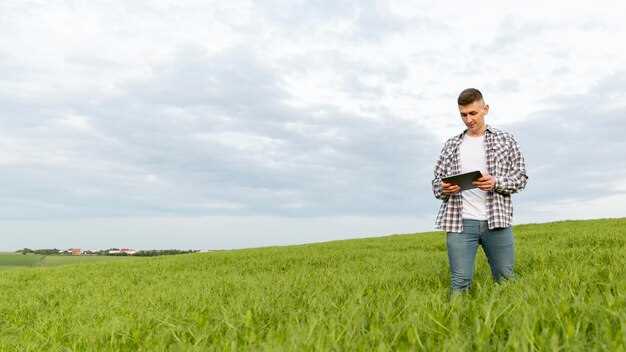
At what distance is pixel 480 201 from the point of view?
18.7 feet

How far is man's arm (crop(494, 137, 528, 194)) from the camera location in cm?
565

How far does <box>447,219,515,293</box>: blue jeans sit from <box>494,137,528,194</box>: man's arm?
17.6 inches

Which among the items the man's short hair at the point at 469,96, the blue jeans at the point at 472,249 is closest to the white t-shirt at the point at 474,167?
the blue jeans at the point at 472,249

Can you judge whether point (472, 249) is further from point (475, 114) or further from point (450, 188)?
point (475, 114)

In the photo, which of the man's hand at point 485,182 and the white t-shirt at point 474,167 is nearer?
the man's hand at point 485,182

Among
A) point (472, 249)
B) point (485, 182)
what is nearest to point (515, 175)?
point (485, 182)

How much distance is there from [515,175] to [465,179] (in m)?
0.87

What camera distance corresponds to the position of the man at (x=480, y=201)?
5.65m

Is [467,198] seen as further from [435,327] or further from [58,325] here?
[58,325]

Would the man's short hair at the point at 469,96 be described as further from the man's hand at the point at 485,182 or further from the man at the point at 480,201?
the man's hand at the point at 485,182

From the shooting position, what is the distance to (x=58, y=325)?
6.45m

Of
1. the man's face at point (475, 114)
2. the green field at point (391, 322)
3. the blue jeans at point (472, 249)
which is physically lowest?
the green field at point (391, 322)

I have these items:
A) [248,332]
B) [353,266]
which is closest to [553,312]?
[248,332]

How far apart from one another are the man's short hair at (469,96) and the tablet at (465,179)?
2.90 feet
